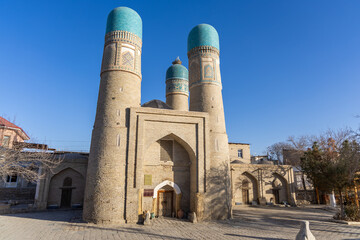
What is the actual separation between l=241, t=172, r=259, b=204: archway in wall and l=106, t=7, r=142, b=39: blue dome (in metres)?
17.3

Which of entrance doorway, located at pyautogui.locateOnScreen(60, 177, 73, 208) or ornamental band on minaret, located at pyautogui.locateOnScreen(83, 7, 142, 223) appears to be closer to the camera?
ornamental band on minaret, located at pyautogui.locateOnScreen(83, 7, 142, 223)

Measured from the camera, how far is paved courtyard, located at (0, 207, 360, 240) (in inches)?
418

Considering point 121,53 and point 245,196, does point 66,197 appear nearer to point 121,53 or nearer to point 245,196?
point 121,53

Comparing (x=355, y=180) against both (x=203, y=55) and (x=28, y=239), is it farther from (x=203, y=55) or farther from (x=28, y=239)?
(x=28, y=239)

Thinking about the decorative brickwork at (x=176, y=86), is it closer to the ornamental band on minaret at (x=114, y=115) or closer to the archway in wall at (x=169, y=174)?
the ornamental band on minaret at (x=114, y=115)

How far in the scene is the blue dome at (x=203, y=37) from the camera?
19125 millimetres

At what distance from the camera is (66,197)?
18.7 metres

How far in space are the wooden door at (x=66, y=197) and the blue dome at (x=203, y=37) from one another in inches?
601

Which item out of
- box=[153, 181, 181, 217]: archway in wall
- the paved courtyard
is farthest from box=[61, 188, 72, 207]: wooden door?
box=[153, 181, 181, 217]: archway in wall

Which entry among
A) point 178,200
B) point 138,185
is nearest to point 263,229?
point 178,200

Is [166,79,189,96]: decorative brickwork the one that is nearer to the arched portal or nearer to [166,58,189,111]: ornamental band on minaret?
[166,58,189,111]: ornamental band on minaret

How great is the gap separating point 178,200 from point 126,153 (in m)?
4.78

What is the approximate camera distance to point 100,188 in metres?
13.4

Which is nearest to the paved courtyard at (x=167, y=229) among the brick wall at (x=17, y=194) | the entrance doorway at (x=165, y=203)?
the entrance doorway at (x=165, y=203)
